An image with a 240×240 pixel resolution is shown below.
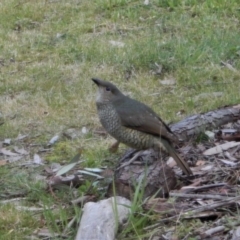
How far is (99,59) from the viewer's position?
10.7 meters

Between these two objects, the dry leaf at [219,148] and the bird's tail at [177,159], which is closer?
the bird's tail at [177,159]

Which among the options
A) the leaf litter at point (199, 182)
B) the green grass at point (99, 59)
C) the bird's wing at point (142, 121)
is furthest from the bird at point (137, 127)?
the green grass at point (99, 59)

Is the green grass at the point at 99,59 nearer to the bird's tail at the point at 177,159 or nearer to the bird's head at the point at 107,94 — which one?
the bird's head at the point at 107,94

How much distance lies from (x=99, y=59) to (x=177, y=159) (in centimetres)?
410

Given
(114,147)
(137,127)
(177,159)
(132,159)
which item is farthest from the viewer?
(114,147)

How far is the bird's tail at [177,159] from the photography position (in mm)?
6734

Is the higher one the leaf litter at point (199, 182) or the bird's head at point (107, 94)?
the bird's head at point (107, 94)

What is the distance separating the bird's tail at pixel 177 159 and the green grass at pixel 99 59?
97 centimetres

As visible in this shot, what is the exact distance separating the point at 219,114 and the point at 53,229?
2.29 metres

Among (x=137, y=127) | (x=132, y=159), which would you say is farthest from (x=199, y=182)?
(x=137, y=127)

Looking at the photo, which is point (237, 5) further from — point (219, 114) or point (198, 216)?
point (198, 216)

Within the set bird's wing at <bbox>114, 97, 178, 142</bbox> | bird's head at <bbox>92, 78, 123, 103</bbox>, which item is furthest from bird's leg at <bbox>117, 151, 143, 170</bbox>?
bird's head at <bbox>92, 78, 123, 103</bbox>

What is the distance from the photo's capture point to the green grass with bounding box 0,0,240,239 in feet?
30.0

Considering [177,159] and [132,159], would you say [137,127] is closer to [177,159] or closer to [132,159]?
[132,159]
